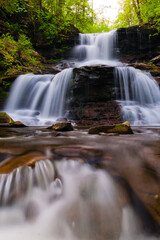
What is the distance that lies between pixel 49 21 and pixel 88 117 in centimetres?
1175

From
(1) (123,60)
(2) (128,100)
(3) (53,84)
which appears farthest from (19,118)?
(1) (123,60)

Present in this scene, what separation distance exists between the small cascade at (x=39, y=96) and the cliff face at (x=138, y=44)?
25.9 ft

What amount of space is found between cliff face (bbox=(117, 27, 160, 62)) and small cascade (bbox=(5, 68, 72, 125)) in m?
7.89

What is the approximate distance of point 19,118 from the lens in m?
6.73

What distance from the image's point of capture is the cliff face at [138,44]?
1283 centimetres

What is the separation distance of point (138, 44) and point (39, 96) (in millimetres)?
10562

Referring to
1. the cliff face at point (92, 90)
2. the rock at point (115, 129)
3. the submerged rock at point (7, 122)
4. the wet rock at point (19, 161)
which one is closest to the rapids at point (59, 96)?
the cliff face at point (92, 90)

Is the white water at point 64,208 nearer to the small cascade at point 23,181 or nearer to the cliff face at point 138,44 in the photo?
the small cascade at point 23,181

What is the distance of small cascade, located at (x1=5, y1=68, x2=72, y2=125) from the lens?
7.44m

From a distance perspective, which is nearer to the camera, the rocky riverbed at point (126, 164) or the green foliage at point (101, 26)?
the rocky riverbed at point (126, 164)

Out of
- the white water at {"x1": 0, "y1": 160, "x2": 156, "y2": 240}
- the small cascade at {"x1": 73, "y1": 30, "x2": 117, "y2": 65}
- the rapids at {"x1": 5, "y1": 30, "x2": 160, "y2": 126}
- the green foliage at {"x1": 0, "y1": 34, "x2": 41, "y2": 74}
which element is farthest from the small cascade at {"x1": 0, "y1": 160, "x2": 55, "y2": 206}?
the small cascade at {"x1": 73, "y1": 30, "x2": 117, "y2": 65}

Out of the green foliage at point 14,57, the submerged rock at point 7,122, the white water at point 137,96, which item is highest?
Result: the green foliage at point 14,57

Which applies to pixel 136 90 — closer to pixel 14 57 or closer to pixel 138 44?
pixel 14 57

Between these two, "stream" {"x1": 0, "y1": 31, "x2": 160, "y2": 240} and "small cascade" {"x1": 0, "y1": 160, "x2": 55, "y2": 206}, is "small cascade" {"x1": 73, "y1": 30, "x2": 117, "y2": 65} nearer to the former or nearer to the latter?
"stream" {"x1": 0, "y1": 31, "x2": 160, "y2": 240}
